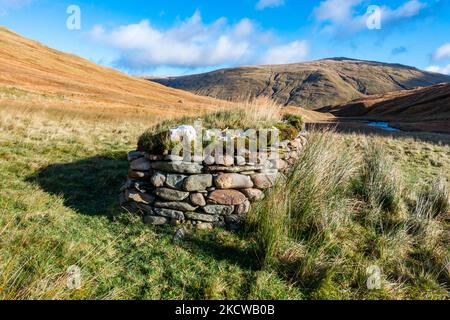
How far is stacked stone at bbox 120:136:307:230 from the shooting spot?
5031 mm

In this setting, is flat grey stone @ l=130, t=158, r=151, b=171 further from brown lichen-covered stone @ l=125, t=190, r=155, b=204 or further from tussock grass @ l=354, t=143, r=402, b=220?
tussock grass @ l=354, t=143, r=402, b=220

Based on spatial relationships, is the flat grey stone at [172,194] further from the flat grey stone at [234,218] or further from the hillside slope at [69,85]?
the hillside slope at [69,85]

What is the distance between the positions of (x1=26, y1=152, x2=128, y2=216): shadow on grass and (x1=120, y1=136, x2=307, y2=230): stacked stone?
0.70 m

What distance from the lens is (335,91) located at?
182375 millimetres

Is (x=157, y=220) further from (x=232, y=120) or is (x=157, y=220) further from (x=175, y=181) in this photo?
(x=232, y=120)

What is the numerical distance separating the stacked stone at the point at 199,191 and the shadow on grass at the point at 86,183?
700mm

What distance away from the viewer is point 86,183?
6.56 meters

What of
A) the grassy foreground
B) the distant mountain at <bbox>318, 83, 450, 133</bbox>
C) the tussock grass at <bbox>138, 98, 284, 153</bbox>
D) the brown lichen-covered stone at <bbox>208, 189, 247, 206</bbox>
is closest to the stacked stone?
the brown lichen-covered stone at <bbox>208, 189, 247, 206</bbox>
